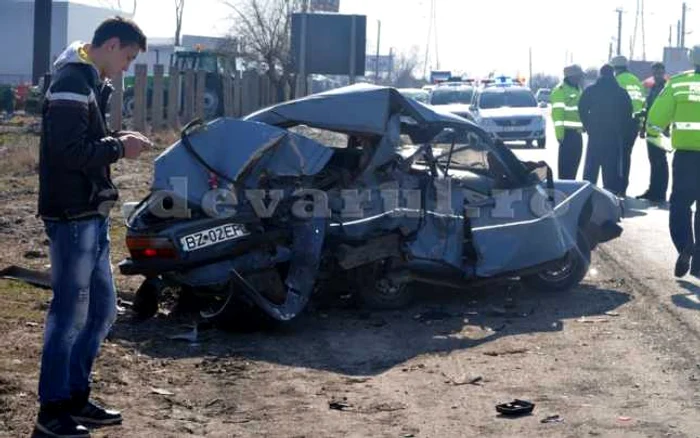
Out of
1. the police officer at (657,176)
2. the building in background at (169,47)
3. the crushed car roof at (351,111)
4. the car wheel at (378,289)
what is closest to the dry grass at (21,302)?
the crushed car roof at (351,111)

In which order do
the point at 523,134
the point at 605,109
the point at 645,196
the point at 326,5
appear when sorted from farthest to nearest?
the point at 326,5
the point at 523,134
the point at 645,196
the point at 605,109

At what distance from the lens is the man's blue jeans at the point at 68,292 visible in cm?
574

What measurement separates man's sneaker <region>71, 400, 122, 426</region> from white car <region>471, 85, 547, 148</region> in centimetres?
2490

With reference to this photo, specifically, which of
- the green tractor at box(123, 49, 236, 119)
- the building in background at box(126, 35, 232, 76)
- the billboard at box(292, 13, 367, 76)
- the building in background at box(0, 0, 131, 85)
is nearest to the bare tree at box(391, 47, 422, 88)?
the building in background at box(126, 35, 232, 76)

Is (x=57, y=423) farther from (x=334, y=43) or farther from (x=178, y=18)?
(x=178, y=18)

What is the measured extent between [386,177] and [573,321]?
5.89ft

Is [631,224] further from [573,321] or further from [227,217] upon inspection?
[227,217]

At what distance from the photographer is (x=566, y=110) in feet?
58.1

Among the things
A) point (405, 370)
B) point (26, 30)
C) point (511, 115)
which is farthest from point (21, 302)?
point (26, 30)

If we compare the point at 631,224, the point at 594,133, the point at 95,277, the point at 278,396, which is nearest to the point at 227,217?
the point at 278,396

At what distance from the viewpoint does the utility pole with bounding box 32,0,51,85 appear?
1391 inches

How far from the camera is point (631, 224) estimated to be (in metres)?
15.2

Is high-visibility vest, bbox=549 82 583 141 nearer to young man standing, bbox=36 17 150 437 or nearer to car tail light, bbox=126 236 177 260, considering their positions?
car tail light, bbox=126 236 177 260

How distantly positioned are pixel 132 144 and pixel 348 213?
11.9 feet
